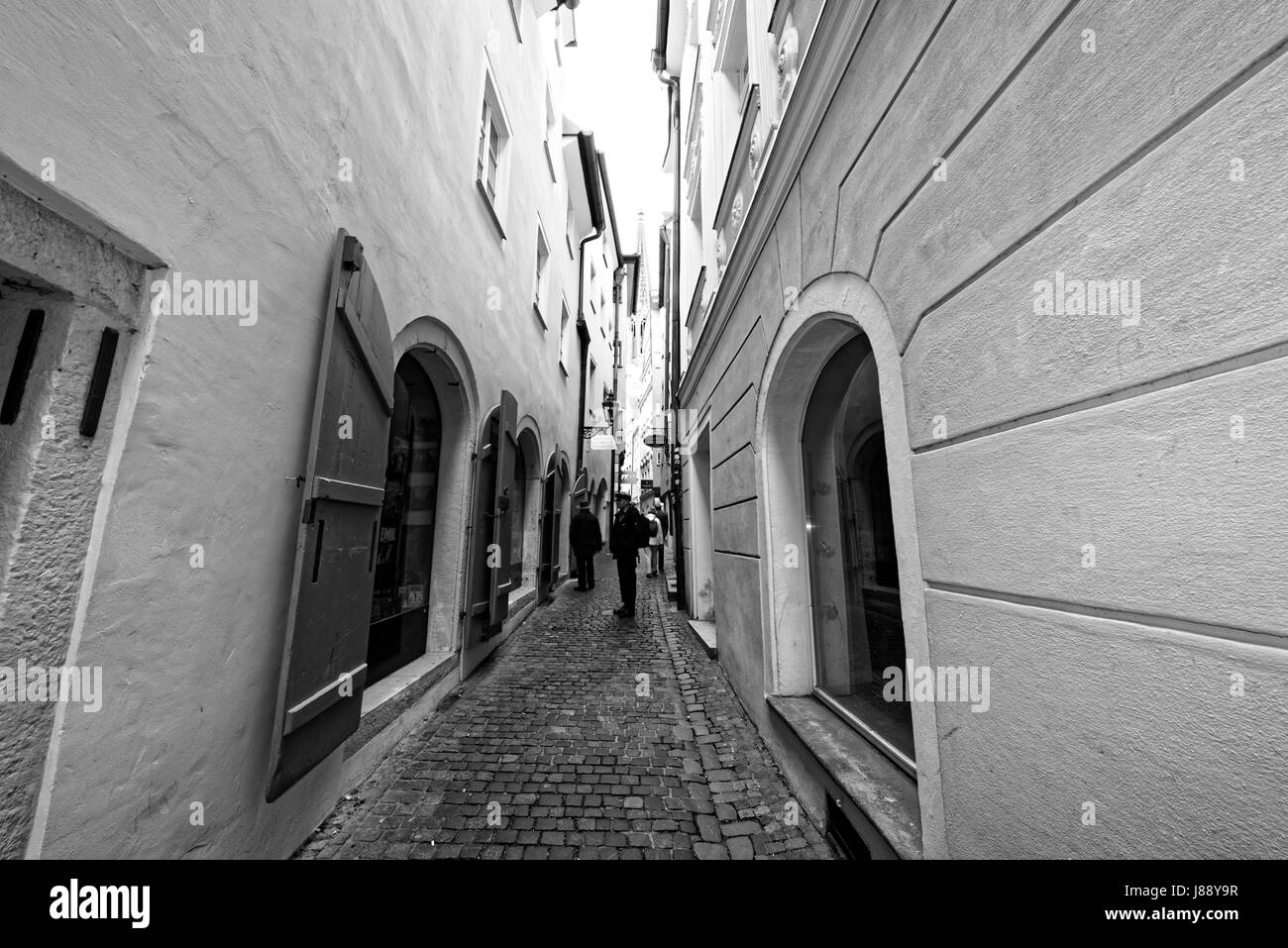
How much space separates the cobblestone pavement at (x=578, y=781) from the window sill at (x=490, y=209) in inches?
202

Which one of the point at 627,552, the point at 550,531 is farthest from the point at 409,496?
the point at 550,531

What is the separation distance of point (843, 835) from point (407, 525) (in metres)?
4.16

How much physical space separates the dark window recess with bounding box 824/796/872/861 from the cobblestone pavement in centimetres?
7

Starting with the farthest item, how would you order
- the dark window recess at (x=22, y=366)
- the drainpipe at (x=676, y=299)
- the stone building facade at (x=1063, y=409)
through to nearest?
the drainpipe at (x=676, y=299) → the dark window recess at (x=22, y=366) → the stone building facade at (x=1063, y=409)

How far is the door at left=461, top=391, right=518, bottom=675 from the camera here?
487cm

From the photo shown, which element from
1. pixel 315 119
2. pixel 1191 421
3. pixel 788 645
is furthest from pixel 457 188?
pixel 1191 421

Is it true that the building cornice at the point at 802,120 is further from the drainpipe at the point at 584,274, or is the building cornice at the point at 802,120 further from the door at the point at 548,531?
the drainpipe at the point at 584,274

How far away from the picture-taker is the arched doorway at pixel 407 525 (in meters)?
4.07

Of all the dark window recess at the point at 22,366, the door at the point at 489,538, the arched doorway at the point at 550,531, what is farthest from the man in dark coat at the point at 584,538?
the dark window recess at the point at 22,366

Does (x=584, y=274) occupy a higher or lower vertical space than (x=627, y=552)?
higher

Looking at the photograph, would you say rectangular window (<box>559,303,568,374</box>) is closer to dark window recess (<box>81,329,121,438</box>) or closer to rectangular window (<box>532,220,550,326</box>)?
rectangular window (<box>532,220,550,326</box>)

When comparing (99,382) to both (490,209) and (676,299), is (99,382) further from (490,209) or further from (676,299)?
(676,299)

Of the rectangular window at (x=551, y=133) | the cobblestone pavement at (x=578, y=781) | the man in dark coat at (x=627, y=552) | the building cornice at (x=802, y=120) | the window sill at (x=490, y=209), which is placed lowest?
the cobblestone pavement at (x=578, y=781)

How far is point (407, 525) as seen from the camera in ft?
15.1
